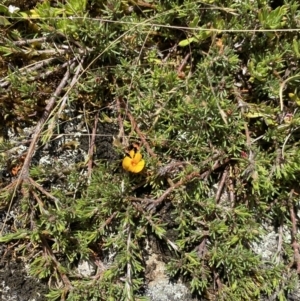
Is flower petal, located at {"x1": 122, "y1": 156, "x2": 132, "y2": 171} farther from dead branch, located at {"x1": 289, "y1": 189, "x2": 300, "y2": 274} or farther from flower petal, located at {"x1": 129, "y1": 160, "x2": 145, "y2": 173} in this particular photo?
dead branch, located at {"x1": 289, "y1": 189, "x2": 300, "y2": 274}

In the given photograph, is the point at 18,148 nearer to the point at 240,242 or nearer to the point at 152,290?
the point at 152,290

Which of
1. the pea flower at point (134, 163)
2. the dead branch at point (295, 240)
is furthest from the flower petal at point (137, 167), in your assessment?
the dead branch at point (295, 240)

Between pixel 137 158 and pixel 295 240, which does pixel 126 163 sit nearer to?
pixel 137 158

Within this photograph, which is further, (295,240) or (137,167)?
(295,240)

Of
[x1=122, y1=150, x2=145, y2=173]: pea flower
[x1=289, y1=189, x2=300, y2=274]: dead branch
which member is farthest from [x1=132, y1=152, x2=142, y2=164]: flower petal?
[x1=289, y1=189, x2=300, y2=274]: dead branch

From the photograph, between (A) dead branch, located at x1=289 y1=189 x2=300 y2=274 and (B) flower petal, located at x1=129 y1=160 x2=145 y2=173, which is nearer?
(B) flower petal, located at x1=129 y1=160 x2=145 y2=173

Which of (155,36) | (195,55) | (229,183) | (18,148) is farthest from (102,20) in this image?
(229,183)

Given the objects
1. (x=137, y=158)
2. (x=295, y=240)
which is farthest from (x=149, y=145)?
(x=295, y=240)
